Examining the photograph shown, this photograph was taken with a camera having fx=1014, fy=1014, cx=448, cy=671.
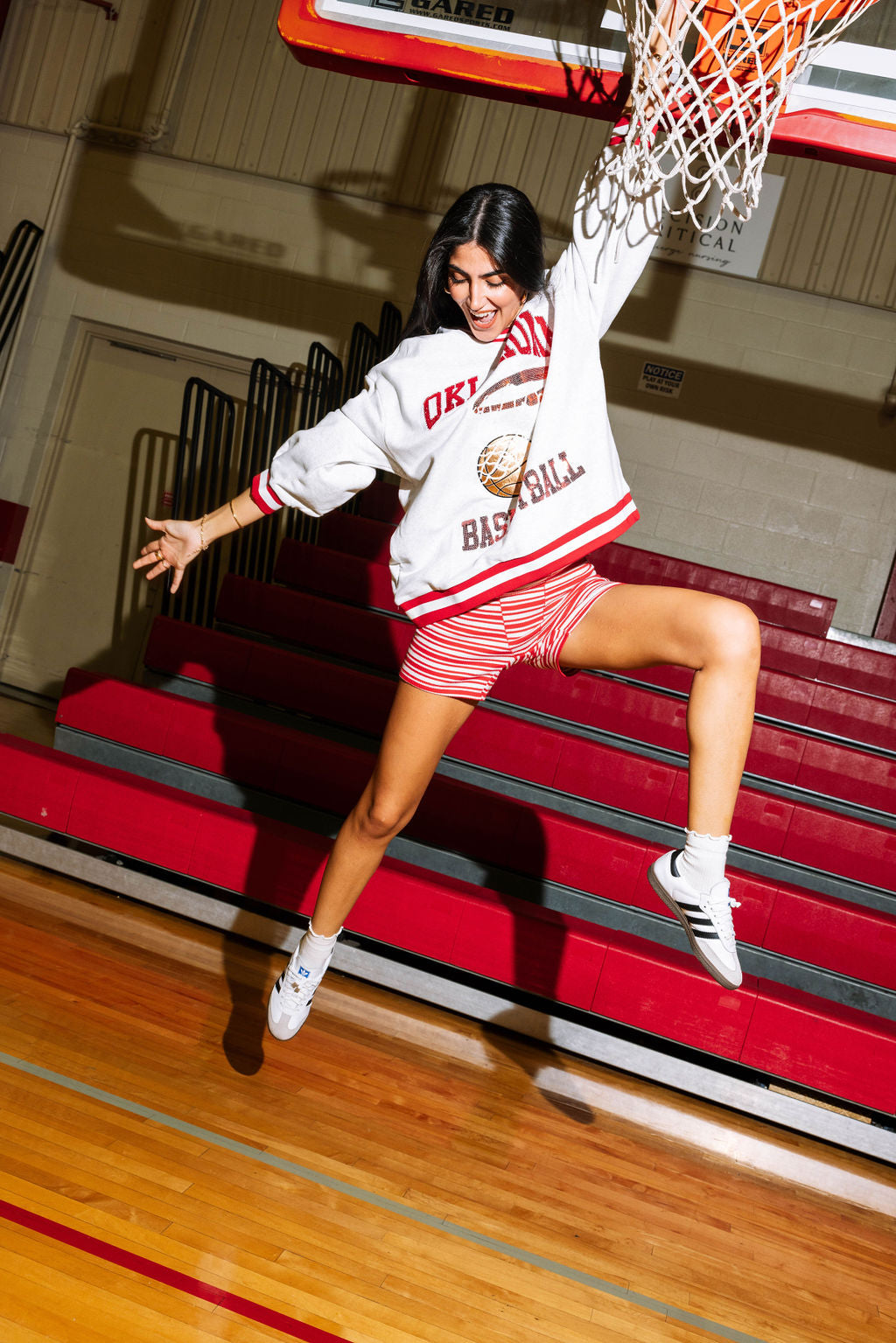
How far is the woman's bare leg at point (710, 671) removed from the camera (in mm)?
1386

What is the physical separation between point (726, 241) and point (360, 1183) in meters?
4.99

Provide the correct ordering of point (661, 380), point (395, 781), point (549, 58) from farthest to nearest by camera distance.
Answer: point (661, 380) < point (549, 58) < point (395, 781)

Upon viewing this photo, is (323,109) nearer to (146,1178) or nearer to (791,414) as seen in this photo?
(791,414)

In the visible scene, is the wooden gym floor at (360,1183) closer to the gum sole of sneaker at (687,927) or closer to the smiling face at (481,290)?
the gum sole of sneaker at (687,927)

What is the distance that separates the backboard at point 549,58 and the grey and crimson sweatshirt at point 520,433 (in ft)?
1.65

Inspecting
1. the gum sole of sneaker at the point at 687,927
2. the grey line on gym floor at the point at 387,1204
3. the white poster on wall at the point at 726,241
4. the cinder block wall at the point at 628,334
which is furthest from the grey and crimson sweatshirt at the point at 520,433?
the white poster on wall at the point at 726,241

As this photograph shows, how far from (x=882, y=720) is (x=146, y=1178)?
296 centimetres

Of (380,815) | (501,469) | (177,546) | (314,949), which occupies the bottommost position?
(314,949)

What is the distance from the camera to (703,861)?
56.6 inches

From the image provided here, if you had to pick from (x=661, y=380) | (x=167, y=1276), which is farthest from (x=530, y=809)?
(x=661, y=380)

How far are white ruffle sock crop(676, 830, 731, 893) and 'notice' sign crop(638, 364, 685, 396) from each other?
4.39 meters

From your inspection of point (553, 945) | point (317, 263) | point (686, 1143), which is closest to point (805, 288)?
point (317, 263)

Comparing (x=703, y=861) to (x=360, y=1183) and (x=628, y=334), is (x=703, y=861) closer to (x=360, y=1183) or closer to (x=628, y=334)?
(x=360, y=1183)

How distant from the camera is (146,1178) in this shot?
165 cm
